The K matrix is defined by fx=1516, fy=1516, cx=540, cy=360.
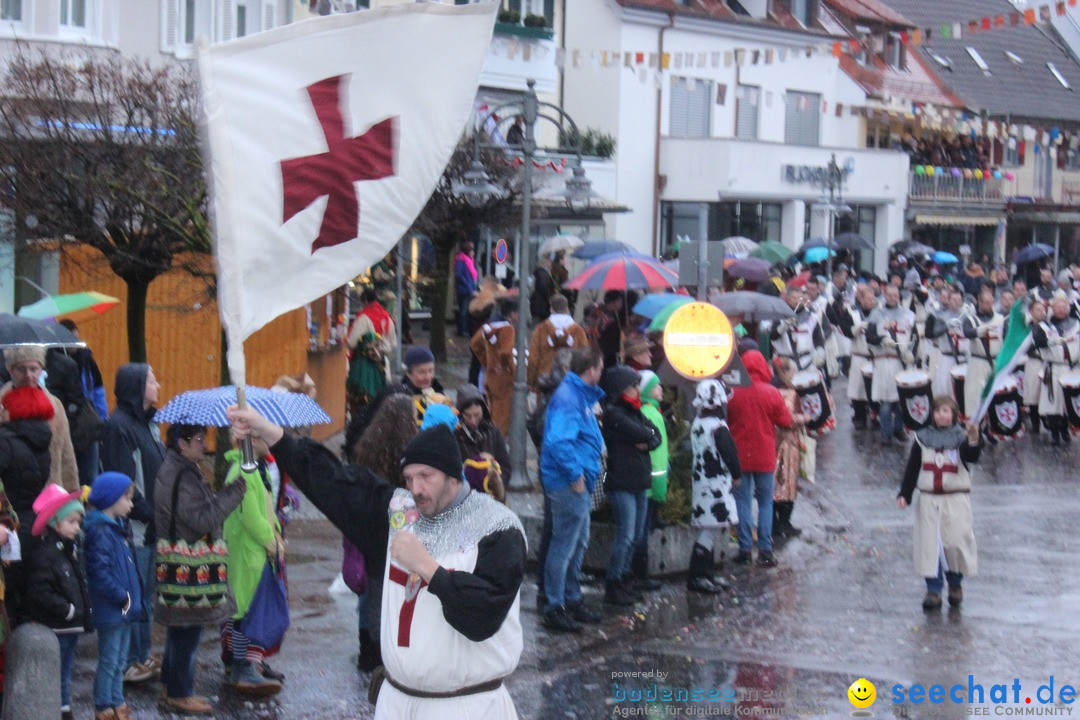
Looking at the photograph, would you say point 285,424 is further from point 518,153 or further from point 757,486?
point 518,153

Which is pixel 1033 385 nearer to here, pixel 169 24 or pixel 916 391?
pixel 916 391

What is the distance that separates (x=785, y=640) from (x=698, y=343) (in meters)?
2.71

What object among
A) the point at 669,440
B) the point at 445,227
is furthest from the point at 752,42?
the point at 669,440

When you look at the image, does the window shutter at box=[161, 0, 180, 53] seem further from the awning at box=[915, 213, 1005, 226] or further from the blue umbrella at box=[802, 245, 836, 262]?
the awning at box=[915, 213, 1005, 226]

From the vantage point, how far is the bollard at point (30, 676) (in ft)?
20.9

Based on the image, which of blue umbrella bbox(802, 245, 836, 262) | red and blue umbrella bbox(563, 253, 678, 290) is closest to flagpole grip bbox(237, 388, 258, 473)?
red and blue umbrella bbox(563, 253, 678, 290)

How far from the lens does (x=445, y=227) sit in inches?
886

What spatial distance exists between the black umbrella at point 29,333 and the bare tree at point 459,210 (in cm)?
1231

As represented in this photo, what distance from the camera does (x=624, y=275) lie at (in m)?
16.2

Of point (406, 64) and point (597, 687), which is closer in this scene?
point (406, 64)

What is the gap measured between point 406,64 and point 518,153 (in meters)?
21.2

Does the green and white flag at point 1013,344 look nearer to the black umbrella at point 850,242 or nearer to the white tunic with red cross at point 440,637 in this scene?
the white tunic with red cross at point 440,637

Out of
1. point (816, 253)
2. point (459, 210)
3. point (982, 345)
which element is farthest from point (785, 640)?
point (816, 253)

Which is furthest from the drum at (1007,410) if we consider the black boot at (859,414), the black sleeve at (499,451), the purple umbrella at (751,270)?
the black sleeve at (499,451)
